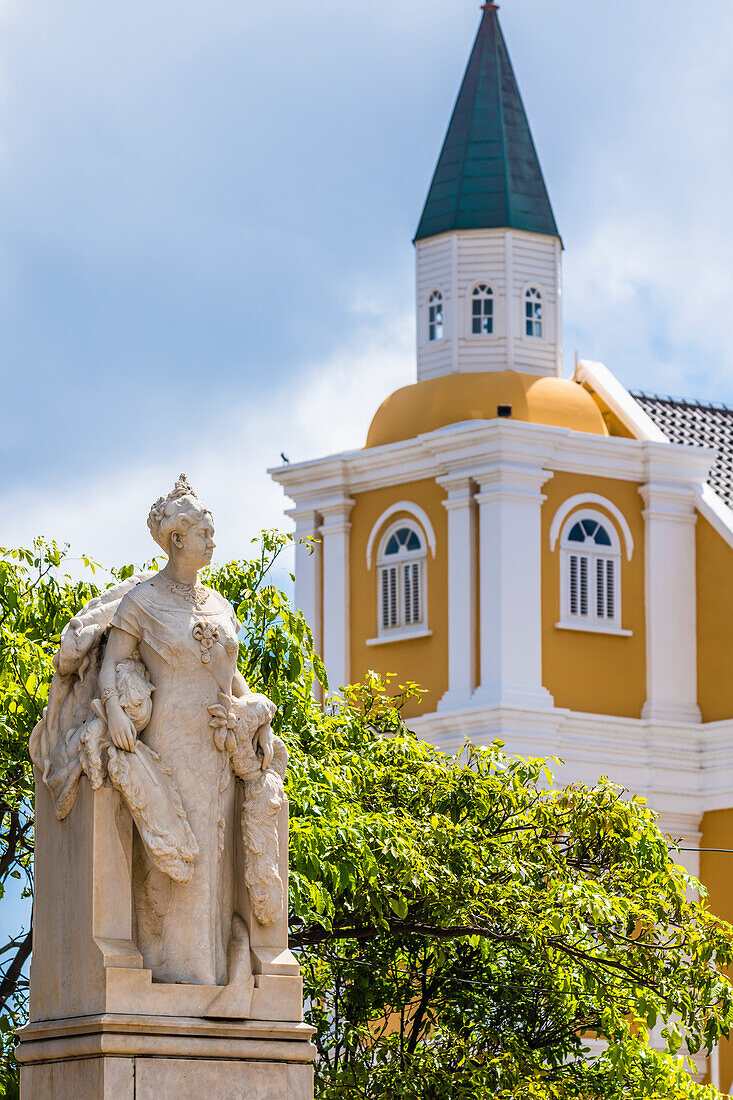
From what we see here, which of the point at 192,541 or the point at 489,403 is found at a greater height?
the point at 489,403

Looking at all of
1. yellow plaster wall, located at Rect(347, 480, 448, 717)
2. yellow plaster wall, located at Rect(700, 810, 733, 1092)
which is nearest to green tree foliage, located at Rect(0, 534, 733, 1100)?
yellow plaster wall, located at Rect(700, 810, 733, 1092)

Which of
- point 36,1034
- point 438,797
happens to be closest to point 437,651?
point 438,797

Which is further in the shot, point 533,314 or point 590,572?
point 533,314

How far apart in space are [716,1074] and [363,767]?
20.6 metres

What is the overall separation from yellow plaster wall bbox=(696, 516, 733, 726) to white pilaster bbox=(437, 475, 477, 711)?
14.2ft

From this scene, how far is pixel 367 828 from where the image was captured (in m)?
16.8

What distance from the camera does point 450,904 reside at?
655 inches

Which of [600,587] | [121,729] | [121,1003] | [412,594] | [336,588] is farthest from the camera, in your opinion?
[336,588]

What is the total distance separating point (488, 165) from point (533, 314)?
2713 mm

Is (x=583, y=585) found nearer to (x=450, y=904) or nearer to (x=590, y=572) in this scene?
(x=590, y=572)

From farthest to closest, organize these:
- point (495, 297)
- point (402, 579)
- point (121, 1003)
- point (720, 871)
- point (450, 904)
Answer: point (495, 297), point (402, 579), point (720, 871), point (450, 904), point (121, 1003)

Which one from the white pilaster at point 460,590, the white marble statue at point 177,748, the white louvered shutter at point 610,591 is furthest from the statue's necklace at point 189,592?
the white louvered shutter at point 610,591

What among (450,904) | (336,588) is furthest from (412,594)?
(450,904)

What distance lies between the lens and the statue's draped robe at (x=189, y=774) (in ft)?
30.2
